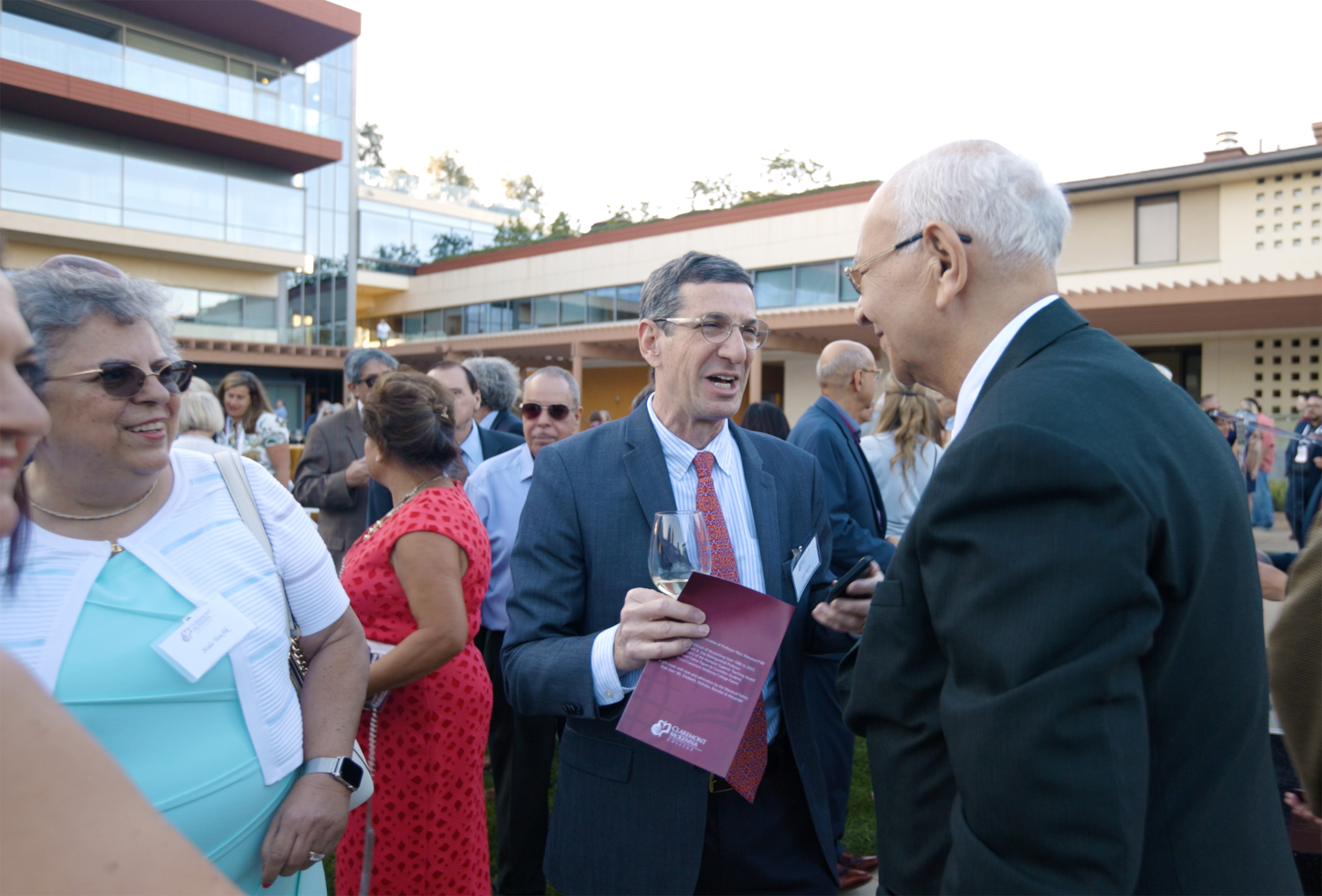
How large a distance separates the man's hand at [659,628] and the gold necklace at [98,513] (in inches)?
46.3

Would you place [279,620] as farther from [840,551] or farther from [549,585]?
[840,551]

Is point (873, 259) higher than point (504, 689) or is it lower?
higher

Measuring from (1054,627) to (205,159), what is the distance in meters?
31.6

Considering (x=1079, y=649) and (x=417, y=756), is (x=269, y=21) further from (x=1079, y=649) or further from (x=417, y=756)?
(x=1079, y=649)

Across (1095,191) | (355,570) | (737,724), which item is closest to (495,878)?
(355,570)

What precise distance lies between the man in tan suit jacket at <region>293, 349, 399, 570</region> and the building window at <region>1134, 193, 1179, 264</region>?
763 inches

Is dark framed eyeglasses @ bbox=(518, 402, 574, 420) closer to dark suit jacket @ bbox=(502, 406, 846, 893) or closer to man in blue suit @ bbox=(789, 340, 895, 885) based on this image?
man in blue suit @ bbox=(789, 340, 895, 885)

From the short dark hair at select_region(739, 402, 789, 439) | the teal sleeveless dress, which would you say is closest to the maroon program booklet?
the teal sleeveless dress

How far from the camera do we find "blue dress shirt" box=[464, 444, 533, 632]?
13.6ft

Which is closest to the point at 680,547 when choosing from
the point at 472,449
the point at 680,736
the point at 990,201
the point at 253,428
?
the point at 680,736

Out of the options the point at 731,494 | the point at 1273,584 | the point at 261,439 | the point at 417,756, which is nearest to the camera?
the point at 731,494

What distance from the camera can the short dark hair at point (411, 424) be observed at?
2875 millimetres

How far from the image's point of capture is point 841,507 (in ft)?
13.5

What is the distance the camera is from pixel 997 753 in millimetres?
1095
